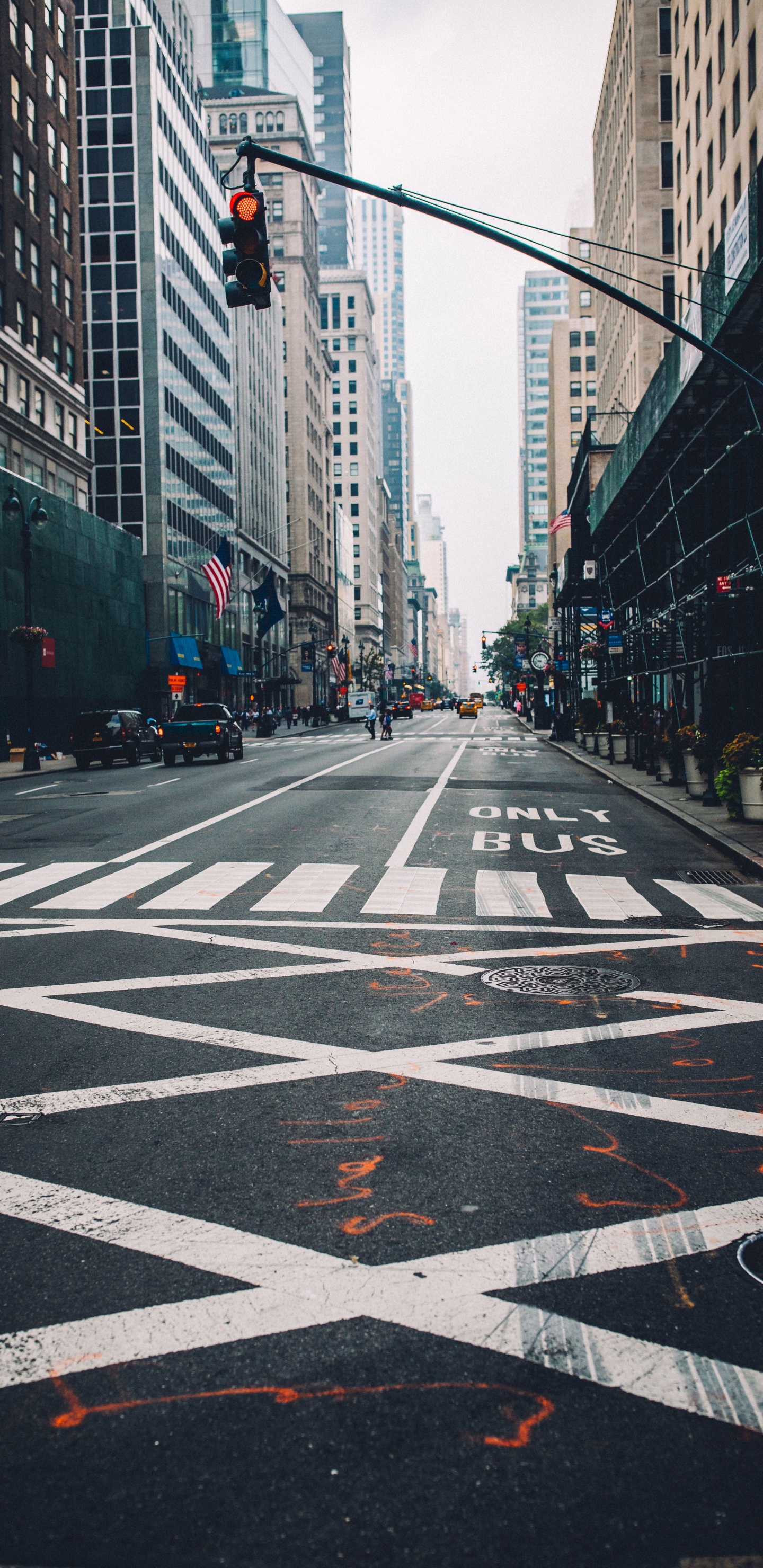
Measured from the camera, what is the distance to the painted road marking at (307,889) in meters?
11.5

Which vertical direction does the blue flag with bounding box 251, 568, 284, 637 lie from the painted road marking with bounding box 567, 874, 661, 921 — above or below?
above

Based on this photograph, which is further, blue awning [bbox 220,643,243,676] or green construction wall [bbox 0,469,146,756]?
blue awning [bbox 220,643,243,676]

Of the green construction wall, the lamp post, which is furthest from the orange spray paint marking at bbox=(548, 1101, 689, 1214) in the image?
the green construction wall

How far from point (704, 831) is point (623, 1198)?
43.8 ft

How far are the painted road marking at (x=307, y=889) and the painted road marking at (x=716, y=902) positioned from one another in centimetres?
363

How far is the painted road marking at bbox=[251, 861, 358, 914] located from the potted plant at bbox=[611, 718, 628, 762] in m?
21.7

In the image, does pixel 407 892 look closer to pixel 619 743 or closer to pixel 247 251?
pixel 247 251

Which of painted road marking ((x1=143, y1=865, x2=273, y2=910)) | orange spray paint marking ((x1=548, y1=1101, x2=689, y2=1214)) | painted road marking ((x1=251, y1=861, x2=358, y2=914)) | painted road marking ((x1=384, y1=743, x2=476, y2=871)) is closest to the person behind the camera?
orange spray paint marking ((x1=548, y1=1101, x2=689, y2=1214))

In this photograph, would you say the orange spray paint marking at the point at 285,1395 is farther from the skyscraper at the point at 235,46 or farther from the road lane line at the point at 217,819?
the skyscraper at the point at 235,46

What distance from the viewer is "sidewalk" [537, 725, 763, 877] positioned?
48.2 feet

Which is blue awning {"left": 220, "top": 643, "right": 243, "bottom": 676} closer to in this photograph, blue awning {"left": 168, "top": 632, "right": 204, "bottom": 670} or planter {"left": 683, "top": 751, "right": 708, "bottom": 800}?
blue awning {"left": 168, "top": 632, "right": 204, "bottom": 670}

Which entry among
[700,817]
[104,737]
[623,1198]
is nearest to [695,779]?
[700,817]

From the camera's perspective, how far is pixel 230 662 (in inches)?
3393

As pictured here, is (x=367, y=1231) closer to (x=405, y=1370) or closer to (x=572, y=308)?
(x=405, y=1370)
